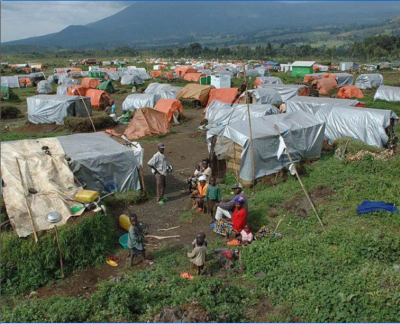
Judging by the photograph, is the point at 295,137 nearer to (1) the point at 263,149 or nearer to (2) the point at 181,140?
(1) the point at 263,149

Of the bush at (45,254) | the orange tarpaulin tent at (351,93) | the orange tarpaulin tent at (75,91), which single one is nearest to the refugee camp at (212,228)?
the bush at (45,254)

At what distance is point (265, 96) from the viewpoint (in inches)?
993

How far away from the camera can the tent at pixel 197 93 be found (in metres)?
29.2

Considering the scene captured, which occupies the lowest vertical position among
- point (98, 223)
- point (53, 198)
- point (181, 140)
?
point (181, 140)

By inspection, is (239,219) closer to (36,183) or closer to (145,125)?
(36,183)

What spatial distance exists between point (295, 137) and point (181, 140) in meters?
8.23

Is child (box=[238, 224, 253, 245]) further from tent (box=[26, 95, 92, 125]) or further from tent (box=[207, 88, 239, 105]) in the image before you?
tent (box=[207, 88, 239, 105])

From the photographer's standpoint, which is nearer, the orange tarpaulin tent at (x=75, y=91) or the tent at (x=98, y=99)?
the tent at (x=98, y=99)

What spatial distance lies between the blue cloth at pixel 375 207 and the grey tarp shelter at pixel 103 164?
276 inches

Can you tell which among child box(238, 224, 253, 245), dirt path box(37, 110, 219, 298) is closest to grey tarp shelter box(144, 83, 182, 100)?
dirt path box(37, 110, 219, 298)

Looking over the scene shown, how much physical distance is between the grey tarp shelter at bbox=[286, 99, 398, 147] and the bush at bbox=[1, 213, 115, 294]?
42.1 feet

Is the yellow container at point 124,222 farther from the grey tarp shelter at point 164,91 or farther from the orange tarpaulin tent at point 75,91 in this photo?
the orange tarpaulin tent at point 75,91

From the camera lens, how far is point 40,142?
10.8 meters

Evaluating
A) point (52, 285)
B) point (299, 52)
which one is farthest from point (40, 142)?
point (299, 52)
